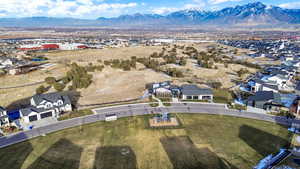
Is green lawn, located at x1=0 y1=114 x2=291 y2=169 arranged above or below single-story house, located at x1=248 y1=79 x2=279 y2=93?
below

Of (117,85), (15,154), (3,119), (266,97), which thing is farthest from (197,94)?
(3,119)

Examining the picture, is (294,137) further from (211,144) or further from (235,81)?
(235,81)

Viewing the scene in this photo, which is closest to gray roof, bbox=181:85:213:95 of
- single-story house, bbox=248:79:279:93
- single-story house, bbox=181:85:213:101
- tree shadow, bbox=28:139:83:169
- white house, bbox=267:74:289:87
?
single-story house, bbox=181:85:213:101

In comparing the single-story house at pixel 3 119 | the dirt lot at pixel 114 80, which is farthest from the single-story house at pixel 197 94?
the single-story house at pixel 3 119

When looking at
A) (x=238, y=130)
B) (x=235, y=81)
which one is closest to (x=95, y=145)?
(x=238, y=130)

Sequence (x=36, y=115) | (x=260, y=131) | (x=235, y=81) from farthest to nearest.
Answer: (x=235, y=81)
(x=36, y=115)
(x=260, y=131)

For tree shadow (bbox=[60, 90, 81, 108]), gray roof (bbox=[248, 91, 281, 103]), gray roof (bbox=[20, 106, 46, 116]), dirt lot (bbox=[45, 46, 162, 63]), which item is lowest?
tree shadow (bbox=[60, 90, 81, 108])

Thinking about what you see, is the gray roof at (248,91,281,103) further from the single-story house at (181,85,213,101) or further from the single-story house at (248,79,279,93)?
the single-story house at (181,85,213,101)

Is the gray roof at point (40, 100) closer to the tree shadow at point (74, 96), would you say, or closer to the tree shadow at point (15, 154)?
the tree shadow at point (74, 96)
